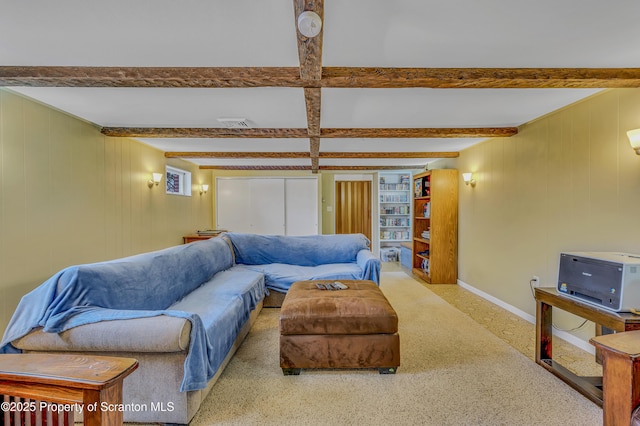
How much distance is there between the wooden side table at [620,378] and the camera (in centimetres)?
118

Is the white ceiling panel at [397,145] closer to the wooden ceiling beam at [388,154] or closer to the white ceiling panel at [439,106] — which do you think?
the wooden ceiling beam at [388,154]

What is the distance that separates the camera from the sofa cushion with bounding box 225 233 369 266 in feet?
13.2

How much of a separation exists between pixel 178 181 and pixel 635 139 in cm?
605

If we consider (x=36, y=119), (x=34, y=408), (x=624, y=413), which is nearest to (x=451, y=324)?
(x=624, y=413)

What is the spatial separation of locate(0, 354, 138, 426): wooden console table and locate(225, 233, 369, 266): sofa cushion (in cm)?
317

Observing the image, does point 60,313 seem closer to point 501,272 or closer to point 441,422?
point 441,422

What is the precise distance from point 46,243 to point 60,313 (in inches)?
57.7

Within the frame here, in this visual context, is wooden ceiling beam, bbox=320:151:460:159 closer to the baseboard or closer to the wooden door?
the baseboard

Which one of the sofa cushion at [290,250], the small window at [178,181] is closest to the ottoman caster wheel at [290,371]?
the sofa cushion at [290,250]

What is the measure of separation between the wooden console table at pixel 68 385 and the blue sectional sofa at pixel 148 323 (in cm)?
73
